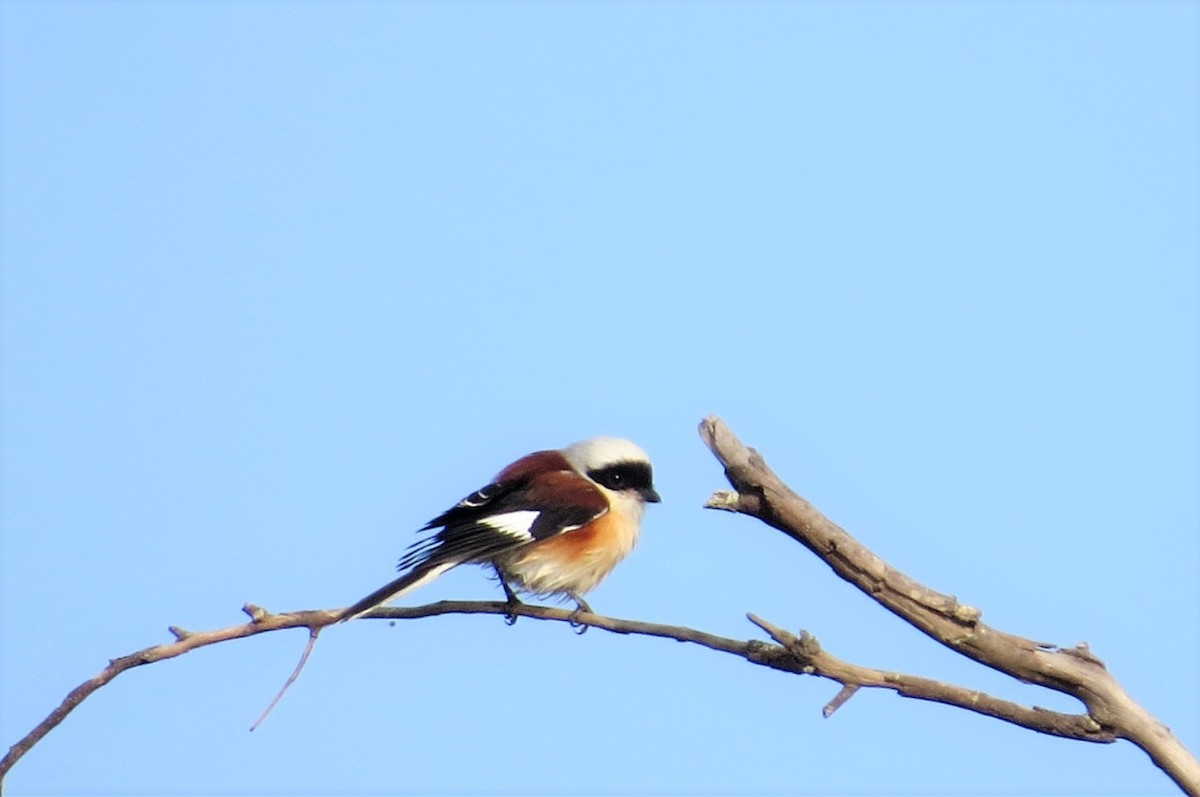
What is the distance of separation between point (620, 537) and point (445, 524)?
1.00m

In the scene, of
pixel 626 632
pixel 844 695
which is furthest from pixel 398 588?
pixel 844 695

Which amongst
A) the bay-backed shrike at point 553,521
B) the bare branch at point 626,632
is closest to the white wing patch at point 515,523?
the bay-backed shrike at point 553,521

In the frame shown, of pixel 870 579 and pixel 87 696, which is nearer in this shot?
pixel 87 696

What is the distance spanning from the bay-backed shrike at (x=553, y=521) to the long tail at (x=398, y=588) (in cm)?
4

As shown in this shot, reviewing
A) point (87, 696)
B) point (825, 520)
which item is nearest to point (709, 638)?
point (825, 520)

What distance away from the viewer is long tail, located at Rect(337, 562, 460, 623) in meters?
4.69

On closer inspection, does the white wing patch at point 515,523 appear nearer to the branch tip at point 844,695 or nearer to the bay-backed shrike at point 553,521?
the bay-backed shrike at point 553,521

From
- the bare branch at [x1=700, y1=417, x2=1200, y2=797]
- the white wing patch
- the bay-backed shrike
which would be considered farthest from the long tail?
the bare branch at [x1=700, y1=417, x2=1200, y2=797]

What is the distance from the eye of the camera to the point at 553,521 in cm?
618

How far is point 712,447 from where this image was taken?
460cm

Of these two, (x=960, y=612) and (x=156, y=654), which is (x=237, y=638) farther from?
(x=960, y=612)

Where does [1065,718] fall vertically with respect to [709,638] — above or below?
below

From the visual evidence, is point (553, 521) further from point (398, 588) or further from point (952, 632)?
point (952, 632)

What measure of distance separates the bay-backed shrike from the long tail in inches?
1.7
